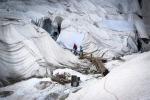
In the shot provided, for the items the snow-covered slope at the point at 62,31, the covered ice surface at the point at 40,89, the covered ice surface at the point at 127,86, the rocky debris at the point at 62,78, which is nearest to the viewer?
the covered ice surface at the point at 127,86

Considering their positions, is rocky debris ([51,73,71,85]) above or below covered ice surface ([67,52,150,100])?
below

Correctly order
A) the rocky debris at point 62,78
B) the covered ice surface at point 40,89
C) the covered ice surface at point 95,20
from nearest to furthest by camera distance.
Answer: the covered ice surface at point 40,89 < the rocky debris at point 62,78 < the covered ice surface at point 95,20

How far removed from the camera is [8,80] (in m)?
9.45

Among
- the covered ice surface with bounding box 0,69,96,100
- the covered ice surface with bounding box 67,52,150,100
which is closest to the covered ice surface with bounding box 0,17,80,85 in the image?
the covered ice surface with bounding box 0,69,96,100

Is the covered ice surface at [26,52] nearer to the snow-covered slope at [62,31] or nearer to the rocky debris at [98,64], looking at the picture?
the snow-covered slope at [62,31]

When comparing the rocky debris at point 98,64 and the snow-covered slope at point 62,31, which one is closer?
the rocky debris at point 98,64

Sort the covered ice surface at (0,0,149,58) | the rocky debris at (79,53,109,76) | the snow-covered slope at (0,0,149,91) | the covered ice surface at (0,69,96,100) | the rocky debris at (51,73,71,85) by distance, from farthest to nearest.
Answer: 1. the covered ice surface at (0,0,149,58)
2. the snow-covered slope at (0,0,149,91)
3. the rocky debris at (79,53,109,76)
4. the rocky debris at (51,73,71,85)
5. the covered ice surface at (0,69,96,100)

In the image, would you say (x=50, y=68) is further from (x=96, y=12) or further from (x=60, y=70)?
(x=96, y=12)

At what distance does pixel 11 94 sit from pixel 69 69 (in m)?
3.36

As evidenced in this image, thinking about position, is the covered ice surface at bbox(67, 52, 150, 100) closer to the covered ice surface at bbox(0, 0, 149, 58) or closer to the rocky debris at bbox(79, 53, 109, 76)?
the rocky debris at bbox(79, 53, 109, 76)

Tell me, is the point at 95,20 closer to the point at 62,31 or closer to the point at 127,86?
the point at 62,31

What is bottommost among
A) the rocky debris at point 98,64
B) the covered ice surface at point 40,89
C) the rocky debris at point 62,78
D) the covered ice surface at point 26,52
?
the covered ice surface at point 40,89

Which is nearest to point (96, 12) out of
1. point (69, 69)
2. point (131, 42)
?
point (131, 42)

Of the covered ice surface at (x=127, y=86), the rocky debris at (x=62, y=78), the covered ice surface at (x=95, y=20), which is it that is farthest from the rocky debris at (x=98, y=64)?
the covered ice surface at (x=127, y=86)
